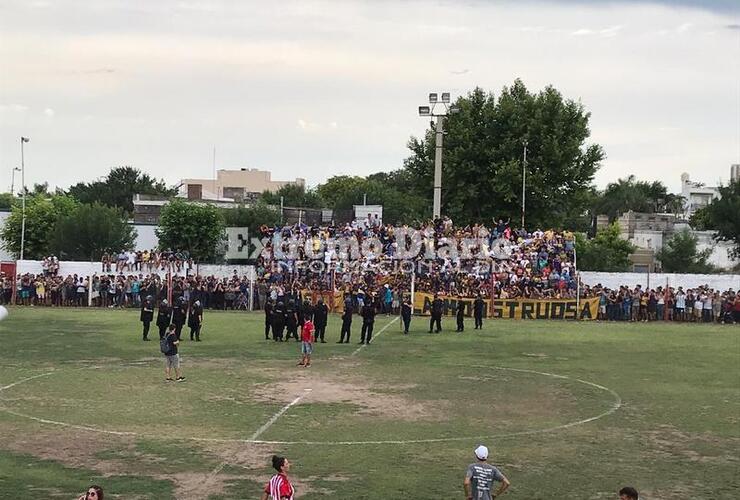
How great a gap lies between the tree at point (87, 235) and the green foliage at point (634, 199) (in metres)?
68.1

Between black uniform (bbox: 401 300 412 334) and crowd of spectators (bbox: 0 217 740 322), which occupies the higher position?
crowd of spectators (bbox: 0 217 740 322)

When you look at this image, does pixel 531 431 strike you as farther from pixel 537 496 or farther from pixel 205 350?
pixel 205 350

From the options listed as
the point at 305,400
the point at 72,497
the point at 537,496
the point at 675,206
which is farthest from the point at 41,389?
the point at 675,206

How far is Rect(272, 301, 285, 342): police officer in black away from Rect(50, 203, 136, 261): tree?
33.4m

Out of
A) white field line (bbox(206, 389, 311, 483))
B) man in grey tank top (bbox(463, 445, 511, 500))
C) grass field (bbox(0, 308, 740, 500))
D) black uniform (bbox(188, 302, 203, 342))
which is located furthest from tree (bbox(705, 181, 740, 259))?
man in grey tank top (bbox(463, 445, 511, 500))

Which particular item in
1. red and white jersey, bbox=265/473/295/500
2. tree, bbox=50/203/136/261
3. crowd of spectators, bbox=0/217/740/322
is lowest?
red and white jersey, bbox=265/473/295/500

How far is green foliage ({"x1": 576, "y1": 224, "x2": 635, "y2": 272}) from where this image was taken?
65.2 meters

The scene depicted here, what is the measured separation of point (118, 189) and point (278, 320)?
287 feet

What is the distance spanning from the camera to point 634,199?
121 m

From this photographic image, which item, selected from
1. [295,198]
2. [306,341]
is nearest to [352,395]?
[306,341]

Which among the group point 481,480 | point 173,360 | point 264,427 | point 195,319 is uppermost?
point 195,319

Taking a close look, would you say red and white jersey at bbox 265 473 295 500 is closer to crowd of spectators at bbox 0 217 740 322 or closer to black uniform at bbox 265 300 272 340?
black uniform at bbox 265 300 272 340

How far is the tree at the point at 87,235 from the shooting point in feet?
202

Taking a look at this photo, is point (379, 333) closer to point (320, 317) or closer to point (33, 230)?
point (320, 317)
